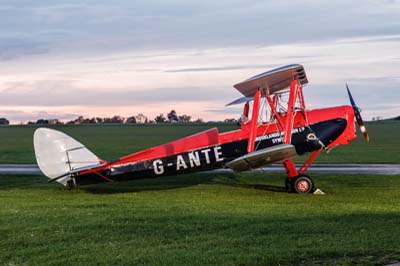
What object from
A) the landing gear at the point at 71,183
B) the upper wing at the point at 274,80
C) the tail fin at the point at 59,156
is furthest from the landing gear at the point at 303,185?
the landing gear at the point at 71,183

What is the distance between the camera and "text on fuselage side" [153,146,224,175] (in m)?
15.2

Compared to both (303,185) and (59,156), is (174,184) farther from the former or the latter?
(303,185)

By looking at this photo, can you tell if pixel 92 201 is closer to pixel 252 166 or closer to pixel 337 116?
pixel 252 166

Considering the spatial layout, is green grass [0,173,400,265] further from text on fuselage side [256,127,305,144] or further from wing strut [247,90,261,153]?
text on fuselage side [256,127,305,144]

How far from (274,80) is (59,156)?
5601 millimetres

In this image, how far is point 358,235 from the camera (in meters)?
8.83

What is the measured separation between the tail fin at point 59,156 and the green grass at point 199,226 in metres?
0.57

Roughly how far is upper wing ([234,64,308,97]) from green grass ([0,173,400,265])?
2604 millimetres

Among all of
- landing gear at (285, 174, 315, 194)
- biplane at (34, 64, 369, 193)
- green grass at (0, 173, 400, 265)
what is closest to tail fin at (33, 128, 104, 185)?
biplane at (34, 64, 369, 193)

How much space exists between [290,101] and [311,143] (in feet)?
5.11

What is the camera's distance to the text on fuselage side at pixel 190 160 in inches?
599

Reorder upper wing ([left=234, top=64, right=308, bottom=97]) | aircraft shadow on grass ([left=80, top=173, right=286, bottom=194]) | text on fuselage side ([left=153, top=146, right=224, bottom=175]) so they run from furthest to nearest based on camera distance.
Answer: aircraft shadow on grass ([left=80, top=173, right=286, bottom=194]) < text on fuselage side ([left=153, top=146, right=224, bottom=175]) < upper wing ([left=234, top=64, right=308, bottom=97])

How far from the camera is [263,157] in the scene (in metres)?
14.0

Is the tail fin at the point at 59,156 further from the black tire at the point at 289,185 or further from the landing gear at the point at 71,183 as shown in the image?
the black tire at the point at 289,185
